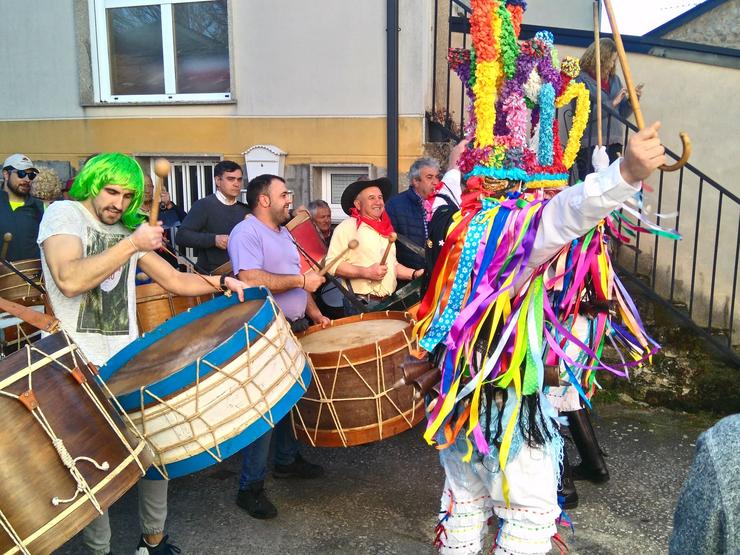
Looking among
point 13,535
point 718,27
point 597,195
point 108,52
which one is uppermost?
point 718,27

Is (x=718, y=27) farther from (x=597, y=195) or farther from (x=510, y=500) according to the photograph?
(x=510, y=500)

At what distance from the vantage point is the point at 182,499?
3879mm

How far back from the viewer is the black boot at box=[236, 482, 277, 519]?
3.65m

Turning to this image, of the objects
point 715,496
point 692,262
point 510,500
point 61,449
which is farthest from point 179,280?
point 692,262

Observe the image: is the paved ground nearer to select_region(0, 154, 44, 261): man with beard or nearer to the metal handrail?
the metal handrail

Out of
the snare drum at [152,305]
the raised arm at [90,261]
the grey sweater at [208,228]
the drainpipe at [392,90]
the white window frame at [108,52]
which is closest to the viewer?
the raised arm at [90,261]

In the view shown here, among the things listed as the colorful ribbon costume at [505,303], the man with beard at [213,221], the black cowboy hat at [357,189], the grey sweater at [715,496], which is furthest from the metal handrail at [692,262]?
the grey sweater at [715,496]

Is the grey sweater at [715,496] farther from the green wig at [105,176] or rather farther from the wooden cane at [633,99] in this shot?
the green wig at [105,176]

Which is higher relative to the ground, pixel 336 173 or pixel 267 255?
pixel 336 173

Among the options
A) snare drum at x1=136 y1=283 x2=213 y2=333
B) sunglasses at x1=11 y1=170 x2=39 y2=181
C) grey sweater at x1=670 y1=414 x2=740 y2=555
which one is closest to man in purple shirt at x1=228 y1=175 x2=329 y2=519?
snare drum at x1=136 y1=283 x2=213 y2=333

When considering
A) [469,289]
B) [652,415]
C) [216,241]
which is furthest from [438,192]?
[652,415]

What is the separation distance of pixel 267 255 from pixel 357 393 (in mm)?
1060

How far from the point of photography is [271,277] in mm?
3891

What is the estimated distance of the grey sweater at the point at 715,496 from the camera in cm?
100
